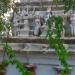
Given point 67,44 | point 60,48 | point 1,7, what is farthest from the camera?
point 67,44

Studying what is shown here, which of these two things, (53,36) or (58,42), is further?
(53,36)

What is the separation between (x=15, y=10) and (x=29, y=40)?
0.95m

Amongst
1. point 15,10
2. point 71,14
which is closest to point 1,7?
point 15,10

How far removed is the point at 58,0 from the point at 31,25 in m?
1.53

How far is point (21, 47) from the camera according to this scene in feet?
18.2

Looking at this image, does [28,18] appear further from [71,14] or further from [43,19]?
[71,14]

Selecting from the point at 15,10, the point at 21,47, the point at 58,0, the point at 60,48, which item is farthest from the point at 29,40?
the point at 60,48

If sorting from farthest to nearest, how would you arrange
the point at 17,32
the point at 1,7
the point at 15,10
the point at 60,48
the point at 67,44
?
the point at 17,32
the point at 67,44
the point at 15,10
the point at 1,7
the point at 60,48

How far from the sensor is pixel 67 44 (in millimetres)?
5398

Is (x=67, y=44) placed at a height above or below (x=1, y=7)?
below

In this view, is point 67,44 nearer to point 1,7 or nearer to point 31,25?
point 31,25

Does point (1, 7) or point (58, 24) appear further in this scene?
point (1, 7)

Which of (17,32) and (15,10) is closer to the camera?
(15,10)

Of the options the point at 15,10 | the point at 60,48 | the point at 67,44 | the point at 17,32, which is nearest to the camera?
the point at 60,48
